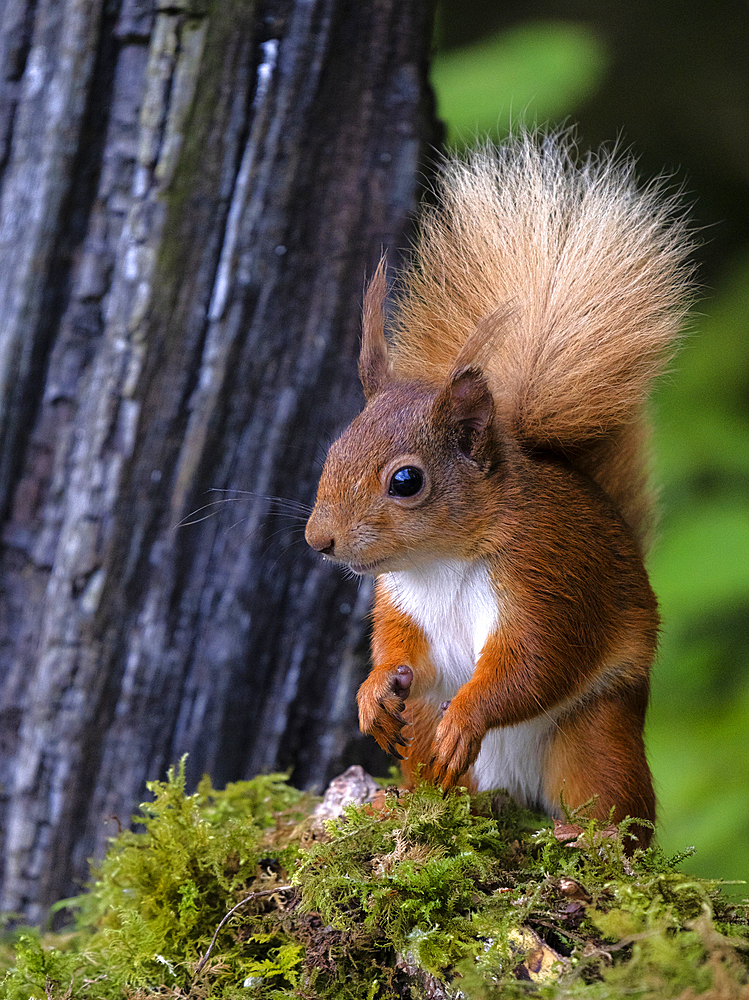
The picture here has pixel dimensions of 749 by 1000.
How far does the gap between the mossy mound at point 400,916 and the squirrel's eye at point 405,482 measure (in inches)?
16.1

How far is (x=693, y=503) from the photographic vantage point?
1.92 metres

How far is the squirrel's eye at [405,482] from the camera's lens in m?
1.16

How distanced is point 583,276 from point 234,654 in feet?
3.49

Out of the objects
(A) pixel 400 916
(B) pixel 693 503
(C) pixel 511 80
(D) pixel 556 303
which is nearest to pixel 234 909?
(A) pixel 400 916

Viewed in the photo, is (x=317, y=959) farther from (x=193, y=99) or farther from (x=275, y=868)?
(x=193, y=99)

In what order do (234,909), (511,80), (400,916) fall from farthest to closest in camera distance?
1. (511,80)
2. (234,909)
3. (400,916)

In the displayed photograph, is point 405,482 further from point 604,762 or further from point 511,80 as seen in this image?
point 511,80

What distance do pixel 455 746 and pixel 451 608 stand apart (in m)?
0.21

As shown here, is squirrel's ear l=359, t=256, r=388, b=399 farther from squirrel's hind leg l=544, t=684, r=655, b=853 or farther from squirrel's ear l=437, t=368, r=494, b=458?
squirrel's hind leg l=544, t=684, r=655, b=853

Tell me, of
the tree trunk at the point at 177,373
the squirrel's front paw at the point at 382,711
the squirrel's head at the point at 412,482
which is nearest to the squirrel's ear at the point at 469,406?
the squirrel's head at the point at 412,482

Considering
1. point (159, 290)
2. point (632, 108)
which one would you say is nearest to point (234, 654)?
point (159, 290)

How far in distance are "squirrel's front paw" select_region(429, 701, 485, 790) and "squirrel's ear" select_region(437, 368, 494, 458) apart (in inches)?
14.6

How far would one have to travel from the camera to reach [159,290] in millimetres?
1727

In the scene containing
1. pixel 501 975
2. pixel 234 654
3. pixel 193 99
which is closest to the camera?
pixel 501 975
